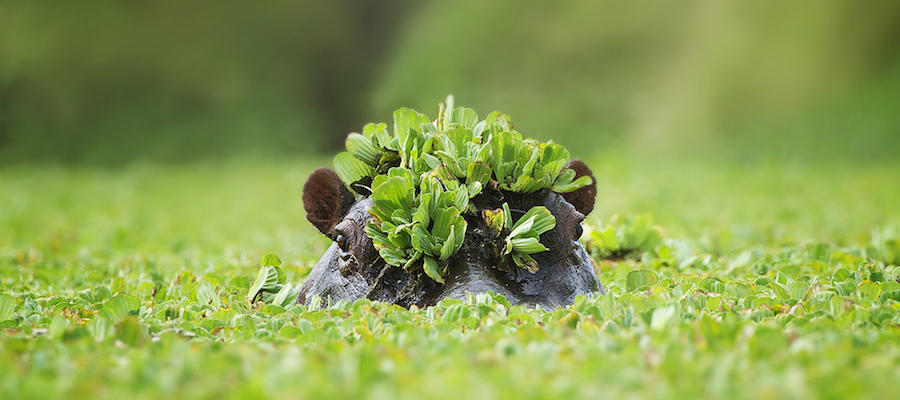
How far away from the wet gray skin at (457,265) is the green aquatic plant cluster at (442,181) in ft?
0.19

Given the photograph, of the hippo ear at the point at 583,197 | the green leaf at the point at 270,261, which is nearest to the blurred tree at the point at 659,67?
the hippo ear at the point at 583,197

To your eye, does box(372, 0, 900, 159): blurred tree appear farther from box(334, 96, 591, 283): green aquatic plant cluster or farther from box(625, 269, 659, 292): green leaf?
box(334, 96, 591, 283): green aquatic plant cluster

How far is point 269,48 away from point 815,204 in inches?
551

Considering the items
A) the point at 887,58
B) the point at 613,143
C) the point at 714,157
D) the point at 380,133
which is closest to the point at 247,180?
the point at 613,143

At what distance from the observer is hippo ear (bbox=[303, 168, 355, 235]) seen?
11.4ft

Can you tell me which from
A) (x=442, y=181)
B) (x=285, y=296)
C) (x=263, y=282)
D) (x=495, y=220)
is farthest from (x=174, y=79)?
(x=495, y=220)

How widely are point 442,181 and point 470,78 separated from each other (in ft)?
48.7

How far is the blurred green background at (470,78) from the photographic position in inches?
650

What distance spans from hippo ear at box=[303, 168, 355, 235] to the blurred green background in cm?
1194

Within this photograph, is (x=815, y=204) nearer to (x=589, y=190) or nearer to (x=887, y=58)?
(x=589, y=190)

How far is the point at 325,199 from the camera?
349 cm

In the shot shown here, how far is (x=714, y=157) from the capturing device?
15047 millimetres

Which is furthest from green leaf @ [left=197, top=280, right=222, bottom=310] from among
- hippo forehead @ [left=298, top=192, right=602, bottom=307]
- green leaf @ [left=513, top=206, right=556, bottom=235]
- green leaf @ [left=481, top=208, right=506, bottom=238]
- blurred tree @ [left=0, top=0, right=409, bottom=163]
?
blurred tree @ [left=0, top=0, right=409, bottom=163]

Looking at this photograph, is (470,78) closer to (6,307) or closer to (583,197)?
(583,197)
